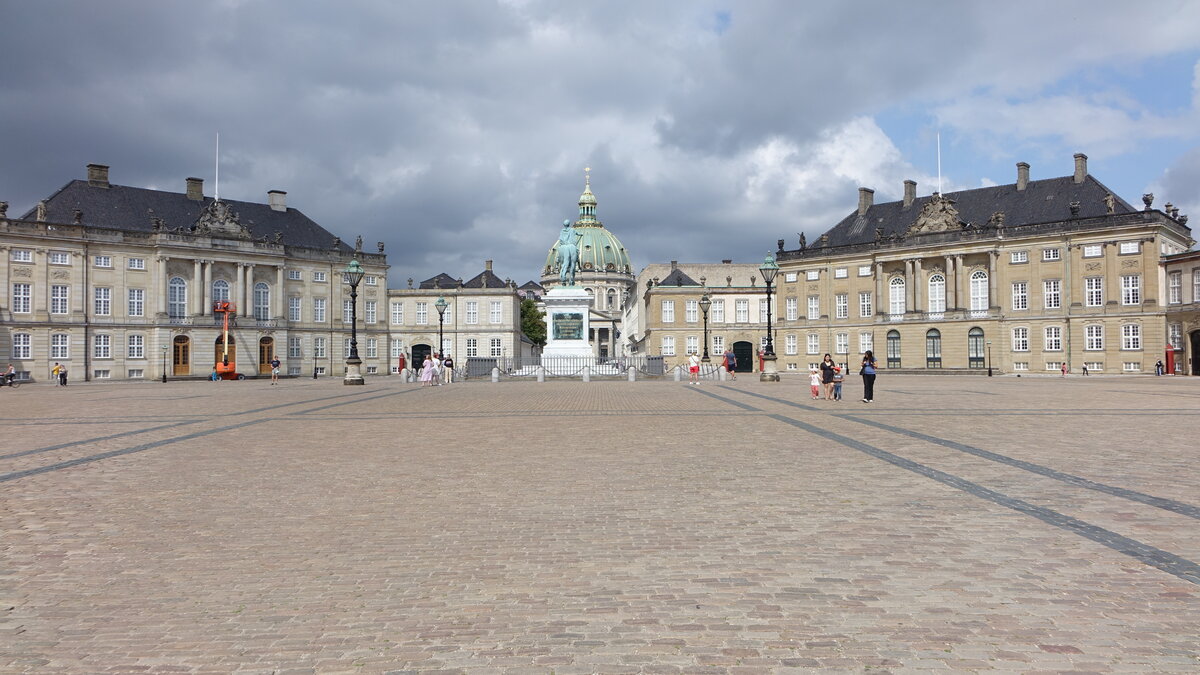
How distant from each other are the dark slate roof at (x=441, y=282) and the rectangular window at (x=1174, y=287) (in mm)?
64009

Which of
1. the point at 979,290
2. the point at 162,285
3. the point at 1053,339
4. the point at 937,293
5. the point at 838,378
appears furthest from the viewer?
the point at 937,293

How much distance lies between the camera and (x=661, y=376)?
46.4 m

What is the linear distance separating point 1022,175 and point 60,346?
244 ft

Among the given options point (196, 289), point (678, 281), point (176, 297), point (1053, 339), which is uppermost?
point (678, 281)

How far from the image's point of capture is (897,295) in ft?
224

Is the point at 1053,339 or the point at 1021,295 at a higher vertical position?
the point at 1021,295

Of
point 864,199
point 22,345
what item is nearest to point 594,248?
point 864,199

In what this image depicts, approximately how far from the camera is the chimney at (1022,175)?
213 ft

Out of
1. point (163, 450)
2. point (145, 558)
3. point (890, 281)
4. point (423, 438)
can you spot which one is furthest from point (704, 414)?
point (890, 281)

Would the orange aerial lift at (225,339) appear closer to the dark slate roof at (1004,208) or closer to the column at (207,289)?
the column at (207,289)

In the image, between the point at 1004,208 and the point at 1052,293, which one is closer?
the point at 1052,293

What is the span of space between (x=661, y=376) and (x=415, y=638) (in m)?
42.2

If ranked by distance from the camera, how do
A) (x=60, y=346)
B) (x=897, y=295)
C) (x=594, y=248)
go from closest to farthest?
(x=60, y=346), (x=897, y=295), (x=594, y=248)

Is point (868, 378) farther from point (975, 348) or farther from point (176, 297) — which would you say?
point (176, 297)
